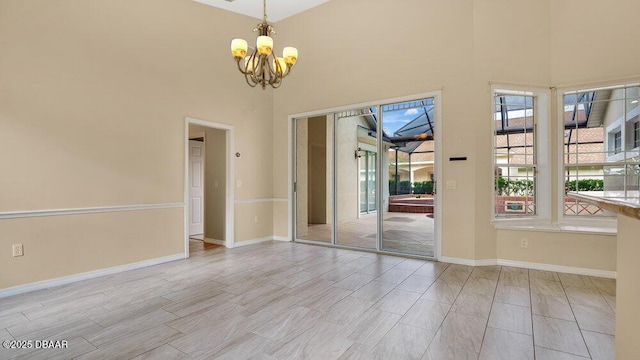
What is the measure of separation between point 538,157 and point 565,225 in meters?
0.98

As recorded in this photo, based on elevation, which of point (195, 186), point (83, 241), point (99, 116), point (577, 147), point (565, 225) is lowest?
point (83, 241)

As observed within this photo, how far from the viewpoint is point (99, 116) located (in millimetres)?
3816

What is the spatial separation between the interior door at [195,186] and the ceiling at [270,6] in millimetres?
2735

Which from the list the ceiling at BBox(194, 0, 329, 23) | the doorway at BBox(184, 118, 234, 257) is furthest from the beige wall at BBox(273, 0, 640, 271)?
the doorway at BBox(184, 118, 234, 257)

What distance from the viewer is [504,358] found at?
79.8 inches

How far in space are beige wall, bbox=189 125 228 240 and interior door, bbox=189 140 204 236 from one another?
26.5 inches

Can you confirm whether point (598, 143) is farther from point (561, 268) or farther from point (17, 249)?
point (17, 249)

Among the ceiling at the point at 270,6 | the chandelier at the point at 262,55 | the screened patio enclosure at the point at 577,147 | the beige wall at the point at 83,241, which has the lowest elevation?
the beige wall at the point at 83,241

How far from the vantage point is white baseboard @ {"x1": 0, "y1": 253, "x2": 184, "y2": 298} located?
324cm

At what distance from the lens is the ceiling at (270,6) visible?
16.9 feet

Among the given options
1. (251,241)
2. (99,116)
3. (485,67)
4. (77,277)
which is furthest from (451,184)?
(77,277)

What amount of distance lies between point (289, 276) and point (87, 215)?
8.45 ft

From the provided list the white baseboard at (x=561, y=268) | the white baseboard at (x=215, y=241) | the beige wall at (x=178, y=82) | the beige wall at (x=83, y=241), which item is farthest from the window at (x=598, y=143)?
the beige wall at (x=83, y=241)

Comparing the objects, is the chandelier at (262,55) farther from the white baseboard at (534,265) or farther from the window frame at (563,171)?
the window frame at (563,171)
